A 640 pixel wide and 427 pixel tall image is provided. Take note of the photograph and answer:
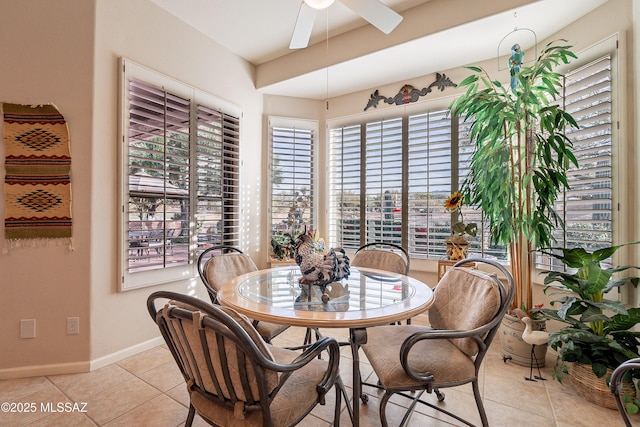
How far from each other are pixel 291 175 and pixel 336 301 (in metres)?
2.68

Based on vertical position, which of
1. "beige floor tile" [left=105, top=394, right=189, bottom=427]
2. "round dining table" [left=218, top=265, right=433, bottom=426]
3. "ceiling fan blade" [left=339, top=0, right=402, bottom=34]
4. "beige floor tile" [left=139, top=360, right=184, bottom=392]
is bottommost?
"beige floor tile" [left=139, top=360, right=184, bottom=392]

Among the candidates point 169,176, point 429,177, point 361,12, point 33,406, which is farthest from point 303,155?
point 33,406

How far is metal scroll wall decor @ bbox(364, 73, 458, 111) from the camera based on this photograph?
3.38m

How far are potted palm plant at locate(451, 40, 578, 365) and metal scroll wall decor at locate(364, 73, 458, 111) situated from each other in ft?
2.41

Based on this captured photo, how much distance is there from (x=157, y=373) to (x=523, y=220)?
10.3 feet

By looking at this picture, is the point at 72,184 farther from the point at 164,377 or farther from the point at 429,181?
the point at 429,181

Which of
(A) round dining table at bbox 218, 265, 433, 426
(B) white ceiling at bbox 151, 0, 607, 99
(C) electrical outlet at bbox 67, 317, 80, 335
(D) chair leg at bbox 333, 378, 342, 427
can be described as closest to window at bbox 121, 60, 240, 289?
(C) electrical outlet at bbox 67, 317, 80, 335

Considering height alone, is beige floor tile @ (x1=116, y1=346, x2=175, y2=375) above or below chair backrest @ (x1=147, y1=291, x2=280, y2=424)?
below

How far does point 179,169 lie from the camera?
9.56ft

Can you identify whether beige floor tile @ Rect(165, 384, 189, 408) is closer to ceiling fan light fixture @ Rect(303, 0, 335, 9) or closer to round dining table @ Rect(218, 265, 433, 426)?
round dining table @ Rect(218, 265, 433, 426)

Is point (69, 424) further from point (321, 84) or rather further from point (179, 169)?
point (321, 84)

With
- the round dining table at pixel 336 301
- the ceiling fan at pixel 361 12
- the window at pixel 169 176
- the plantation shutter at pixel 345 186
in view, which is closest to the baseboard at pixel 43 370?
the window at pixel 169 176

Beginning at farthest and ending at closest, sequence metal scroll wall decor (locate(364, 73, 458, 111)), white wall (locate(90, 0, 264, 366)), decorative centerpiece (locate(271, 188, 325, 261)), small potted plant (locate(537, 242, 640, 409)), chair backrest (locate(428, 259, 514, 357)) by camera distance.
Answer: decorative centerpiece (locate(271, 188, 325, 261)), metal scroll wall decor (locate(364, 73, 458, 111)), white wall (locate(90, 0, 264, 366)), small potted plant (locate(537, 242, 640, 409)), chair backrest (locate(428, 259, 514, 357))

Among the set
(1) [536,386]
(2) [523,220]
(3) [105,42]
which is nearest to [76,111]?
(3) [105,42]
